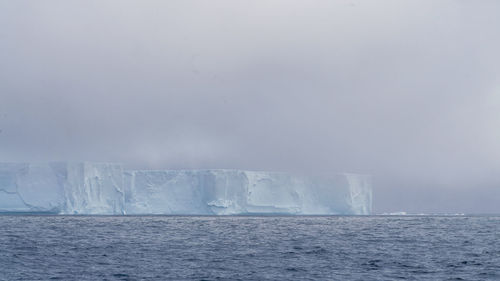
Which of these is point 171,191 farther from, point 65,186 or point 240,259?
point 240,259

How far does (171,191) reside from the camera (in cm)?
7538

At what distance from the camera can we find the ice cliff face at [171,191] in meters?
68.8

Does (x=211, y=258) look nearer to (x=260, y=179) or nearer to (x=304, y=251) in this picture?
(x=304, y=251)

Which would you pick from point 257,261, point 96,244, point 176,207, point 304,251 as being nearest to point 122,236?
point 96,244

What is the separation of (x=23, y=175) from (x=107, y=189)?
8200 mm

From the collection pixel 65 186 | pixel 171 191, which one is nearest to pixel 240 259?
pixel 65 186

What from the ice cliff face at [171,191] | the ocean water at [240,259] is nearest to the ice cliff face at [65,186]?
the ice cliff face at [171,191]

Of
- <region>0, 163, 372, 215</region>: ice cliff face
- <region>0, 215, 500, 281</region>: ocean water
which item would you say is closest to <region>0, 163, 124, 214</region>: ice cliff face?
<region>0, 163, 372, 215</region>: ice cliff face

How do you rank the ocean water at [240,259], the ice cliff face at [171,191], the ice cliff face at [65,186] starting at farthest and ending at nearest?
the ice cliff face at [171,191], the ice cliff face at [65,186], the ocean water at [240,259]

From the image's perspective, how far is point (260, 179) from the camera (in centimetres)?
7725

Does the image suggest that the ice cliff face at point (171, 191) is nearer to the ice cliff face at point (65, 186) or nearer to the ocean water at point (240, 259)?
the ice cliff face at point (65, 186)

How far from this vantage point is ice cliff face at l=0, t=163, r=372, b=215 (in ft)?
226

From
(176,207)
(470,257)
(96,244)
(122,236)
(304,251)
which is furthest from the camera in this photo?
(176,207)

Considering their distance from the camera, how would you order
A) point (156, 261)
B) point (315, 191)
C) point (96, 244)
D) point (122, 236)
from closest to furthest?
point (156, 261), point (96, 244), point (122, 236), point (315, 191)
